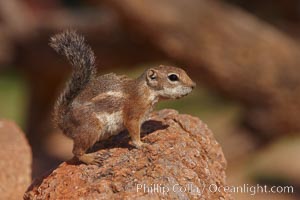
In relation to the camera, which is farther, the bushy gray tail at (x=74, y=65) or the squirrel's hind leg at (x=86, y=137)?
the bushy gray tail at (x=74, y=65)

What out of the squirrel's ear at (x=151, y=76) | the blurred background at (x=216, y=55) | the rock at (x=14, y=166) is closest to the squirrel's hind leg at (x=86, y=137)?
the squirrel's ear at (x=151, y=76)

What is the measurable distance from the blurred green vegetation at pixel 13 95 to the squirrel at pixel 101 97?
8.55 metres

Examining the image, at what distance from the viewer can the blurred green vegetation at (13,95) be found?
14.2m

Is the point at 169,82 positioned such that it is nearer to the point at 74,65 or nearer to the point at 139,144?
the point at 139,144

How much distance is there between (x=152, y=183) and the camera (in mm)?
4074

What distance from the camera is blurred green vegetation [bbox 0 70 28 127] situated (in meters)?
14.2

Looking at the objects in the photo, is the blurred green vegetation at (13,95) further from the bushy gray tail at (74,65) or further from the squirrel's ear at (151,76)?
the squirrel's ear at (151,76)

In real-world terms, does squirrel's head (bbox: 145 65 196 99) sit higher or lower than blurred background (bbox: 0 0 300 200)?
lower

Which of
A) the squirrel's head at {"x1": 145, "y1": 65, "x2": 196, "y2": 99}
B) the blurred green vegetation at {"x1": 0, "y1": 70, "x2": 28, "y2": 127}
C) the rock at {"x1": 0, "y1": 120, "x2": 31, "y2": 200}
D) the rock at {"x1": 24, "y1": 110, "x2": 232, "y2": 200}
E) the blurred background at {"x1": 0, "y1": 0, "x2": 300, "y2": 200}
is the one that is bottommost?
the rock at {"x1": 24, "y1": 110, "x2": 232, "y2": 200}

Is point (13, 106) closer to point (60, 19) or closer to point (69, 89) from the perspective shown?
point (60, 19)

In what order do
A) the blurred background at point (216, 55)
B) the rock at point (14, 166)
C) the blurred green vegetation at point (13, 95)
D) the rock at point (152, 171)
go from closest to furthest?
1. the rock at point (152, 171)
2. the rock at point (14, 166)
3. the blurred background at point (216, 55)
4. the blurred green vegetation at point (13, 95)

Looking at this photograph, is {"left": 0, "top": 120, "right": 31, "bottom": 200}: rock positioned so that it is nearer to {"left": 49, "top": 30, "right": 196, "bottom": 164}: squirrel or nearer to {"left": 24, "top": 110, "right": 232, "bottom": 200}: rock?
{"left": 24, "top": 110, "right": 232, "bottom": 200}: rock

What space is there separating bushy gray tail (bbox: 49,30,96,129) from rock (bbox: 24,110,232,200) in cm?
39

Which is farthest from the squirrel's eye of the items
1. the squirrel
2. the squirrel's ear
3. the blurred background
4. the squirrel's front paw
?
the blurred background
